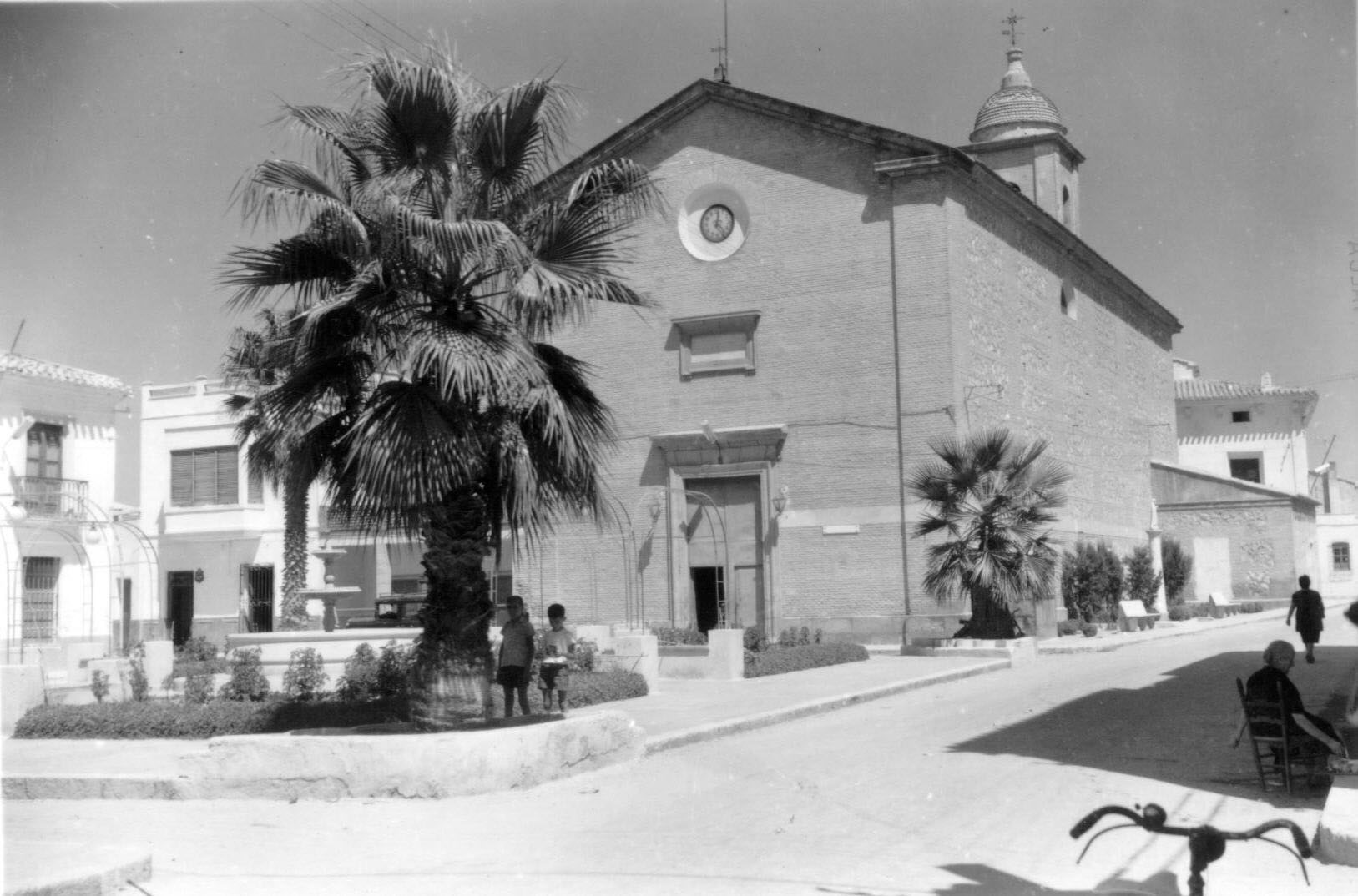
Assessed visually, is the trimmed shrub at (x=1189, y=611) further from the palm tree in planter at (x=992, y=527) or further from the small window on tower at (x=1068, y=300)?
the palm tree in planter at (x=992, y=527)

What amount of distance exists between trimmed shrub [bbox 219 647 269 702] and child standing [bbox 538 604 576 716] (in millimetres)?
3774

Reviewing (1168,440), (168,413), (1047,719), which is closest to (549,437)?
(1047,719)

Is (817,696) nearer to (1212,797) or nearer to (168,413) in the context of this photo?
(1212,797)

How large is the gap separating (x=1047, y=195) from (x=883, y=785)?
3800 centimetres

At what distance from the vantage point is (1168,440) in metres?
53.2

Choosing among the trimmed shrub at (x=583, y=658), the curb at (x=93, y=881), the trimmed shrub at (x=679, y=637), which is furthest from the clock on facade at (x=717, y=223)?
the curb at (x=93, y=881)

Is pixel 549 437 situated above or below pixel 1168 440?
below

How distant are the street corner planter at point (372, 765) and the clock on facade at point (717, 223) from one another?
79.2 feet

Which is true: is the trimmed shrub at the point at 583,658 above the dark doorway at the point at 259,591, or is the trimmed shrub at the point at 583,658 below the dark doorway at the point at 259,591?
below

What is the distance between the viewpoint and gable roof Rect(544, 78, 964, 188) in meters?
31.5

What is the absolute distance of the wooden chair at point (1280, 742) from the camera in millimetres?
9703

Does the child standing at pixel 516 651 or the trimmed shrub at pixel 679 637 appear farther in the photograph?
the trimmed shrub at pixel 679 637

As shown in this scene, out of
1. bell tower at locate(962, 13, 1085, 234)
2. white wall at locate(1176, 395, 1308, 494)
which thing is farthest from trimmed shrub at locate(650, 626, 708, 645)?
white wall at locate(1176, 395, 1308, 494)

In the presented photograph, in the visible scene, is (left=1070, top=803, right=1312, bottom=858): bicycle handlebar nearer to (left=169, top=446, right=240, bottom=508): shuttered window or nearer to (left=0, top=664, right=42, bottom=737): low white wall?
(left=0, top=664, right=42, bottom=737): low white wall
